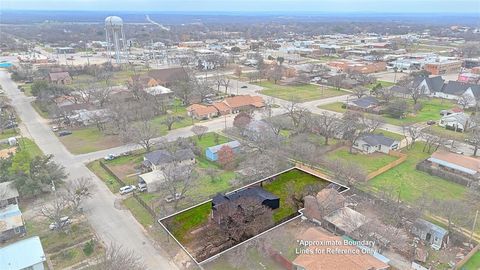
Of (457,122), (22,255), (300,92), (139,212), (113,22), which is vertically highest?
(113,22)

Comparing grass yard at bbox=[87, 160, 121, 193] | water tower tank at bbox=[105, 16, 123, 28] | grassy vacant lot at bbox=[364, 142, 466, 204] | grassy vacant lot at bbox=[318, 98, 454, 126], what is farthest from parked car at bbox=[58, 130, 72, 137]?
water tower tank at bbox=[105, 16, 123, 28]

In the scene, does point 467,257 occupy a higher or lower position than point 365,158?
lower

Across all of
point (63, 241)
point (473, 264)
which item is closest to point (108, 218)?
point (63, 241)

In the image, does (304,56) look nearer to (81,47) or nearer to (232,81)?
(232,81)

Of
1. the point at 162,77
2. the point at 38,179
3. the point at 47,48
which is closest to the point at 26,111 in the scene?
the point at 162,77

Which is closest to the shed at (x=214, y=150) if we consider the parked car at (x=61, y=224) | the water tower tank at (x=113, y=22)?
the parked car at (x=61, y=224)

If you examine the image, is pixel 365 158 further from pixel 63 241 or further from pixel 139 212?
pixel 63 241
